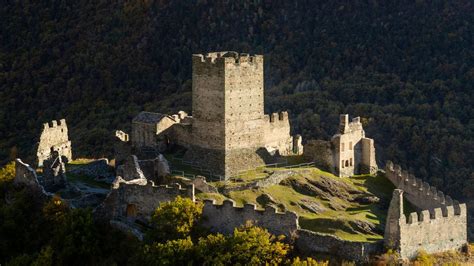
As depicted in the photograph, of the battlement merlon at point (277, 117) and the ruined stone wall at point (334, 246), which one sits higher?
the battlement merlon at point (277, 117)

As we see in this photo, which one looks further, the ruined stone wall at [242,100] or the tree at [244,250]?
the ruined stone wall at [242,100]

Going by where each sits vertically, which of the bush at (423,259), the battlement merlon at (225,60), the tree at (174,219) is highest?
the battlement merlon at (225,60)

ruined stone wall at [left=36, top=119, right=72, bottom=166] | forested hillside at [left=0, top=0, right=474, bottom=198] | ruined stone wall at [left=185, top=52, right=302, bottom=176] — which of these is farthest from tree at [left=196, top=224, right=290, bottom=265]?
forested hillside at [left=0, top=0, right=474, bottom=198]

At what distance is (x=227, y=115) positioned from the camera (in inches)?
1922

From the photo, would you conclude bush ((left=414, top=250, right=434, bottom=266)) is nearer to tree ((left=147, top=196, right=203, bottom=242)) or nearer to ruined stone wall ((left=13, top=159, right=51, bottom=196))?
tree ((left=147, top=196, right=203, bottom=242))

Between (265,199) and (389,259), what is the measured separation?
714cm

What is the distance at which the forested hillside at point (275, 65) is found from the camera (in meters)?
79.0

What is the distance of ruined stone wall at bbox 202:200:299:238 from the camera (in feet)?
137

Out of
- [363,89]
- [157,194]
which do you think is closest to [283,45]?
[363,89]

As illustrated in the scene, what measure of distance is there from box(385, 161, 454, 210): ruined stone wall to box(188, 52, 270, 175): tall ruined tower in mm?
6783

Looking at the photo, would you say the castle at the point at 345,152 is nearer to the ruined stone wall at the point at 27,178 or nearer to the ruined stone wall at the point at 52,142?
the ruined stone wall at the point at 27,178

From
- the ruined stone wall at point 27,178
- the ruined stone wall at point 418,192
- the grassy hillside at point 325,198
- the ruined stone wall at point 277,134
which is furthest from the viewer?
the ruined stone wall at point 277,134

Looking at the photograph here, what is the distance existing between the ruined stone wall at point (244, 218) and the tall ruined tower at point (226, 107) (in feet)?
18.4

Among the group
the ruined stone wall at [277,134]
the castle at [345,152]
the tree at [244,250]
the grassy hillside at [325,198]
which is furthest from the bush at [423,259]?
the ruined stone wall at [277,134]
